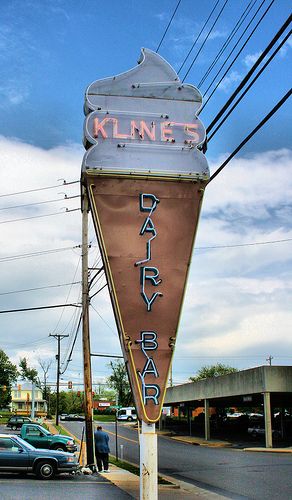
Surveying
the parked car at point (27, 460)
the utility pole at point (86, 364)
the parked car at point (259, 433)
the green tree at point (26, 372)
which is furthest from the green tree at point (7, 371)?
the parked car at point (27, 460)

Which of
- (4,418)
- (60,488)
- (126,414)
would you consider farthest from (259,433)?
(4,418)

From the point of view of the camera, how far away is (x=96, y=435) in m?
23.3

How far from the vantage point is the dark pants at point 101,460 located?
2336cm

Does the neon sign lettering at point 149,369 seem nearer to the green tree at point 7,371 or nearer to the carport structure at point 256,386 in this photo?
the carport structure at point 256,386

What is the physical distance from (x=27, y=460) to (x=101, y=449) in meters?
3.33

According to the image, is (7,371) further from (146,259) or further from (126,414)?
(146,259)

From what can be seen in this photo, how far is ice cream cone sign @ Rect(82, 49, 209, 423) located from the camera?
388 inches

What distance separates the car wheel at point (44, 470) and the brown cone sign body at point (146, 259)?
12663 mm

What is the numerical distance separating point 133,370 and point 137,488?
1019cm

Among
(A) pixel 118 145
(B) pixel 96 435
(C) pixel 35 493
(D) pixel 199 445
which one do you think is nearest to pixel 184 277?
(A) pixel 118 145

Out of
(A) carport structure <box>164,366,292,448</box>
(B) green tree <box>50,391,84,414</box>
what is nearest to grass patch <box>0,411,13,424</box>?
(B) green tree <box>50,391,84,414</box>

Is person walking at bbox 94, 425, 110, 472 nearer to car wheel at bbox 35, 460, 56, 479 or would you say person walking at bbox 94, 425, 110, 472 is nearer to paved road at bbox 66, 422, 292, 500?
car wheel at bbox 35, 460, 56, 479

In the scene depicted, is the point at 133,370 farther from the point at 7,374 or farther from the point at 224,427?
the point at 7,374

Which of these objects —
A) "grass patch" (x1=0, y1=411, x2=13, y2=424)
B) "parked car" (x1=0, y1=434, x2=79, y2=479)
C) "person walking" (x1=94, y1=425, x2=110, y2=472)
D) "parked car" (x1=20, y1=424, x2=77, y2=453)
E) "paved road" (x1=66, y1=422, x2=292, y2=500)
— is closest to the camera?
"paved road" (x1=66, y1=422, x2=292, y2=500)
